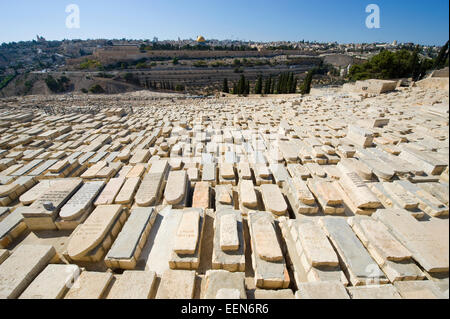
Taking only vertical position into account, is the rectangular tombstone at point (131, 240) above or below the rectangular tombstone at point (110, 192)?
below

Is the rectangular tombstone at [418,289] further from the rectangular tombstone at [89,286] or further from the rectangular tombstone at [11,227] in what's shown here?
the rectangular tombstone at [11,227]

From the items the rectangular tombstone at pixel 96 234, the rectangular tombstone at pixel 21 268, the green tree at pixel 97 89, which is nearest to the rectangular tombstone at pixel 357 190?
the rectangular tombstone at pixel 96 234

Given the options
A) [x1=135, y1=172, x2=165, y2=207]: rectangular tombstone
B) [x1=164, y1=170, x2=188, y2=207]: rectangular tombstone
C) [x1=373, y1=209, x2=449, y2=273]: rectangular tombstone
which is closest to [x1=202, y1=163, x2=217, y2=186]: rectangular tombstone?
[x1=164, y1=170, x2=188, y2=207]: rectangular tombstone

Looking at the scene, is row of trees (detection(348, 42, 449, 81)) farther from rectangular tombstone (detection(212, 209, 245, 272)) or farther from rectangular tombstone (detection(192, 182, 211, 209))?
rectangular tombstone (detection(212, 209, 245, 272))

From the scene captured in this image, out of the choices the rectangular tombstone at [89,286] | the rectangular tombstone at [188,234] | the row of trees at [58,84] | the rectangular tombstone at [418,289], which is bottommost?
the rectangular tombstone at [89,286]

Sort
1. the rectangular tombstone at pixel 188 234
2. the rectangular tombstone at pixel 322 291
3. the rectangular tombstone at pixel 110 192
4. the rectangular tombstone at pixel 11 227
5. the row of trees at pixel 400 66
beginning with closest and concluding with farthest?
the rectangular tombstone at pixel 322 291 → the rectangular tombstone at pixel 188 234 → the rectangular tombstone at pixel 11 227 → the rectangular tombstone at pixel 110 192 → the row of trees at pixel 400 66

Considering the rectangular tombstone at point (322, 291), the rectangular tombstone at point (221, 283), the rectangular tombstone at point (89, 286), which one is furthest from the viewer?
the rectangular tombstone at point (89, 286)

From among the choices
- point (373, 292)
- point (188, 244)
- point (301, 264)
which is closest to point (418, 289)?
point (373, 292)

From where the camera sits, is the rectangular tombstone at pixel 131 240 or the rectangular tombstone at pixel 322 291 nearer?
the rectangular tombstone at pixel 322 291

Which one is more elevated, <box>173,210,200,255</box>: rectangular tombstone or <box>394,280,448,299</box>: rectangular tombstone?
<box>173,210,200,255</box>: rectangular tombstone

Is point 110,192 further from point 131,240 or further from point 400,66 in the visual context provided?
point 400,66
